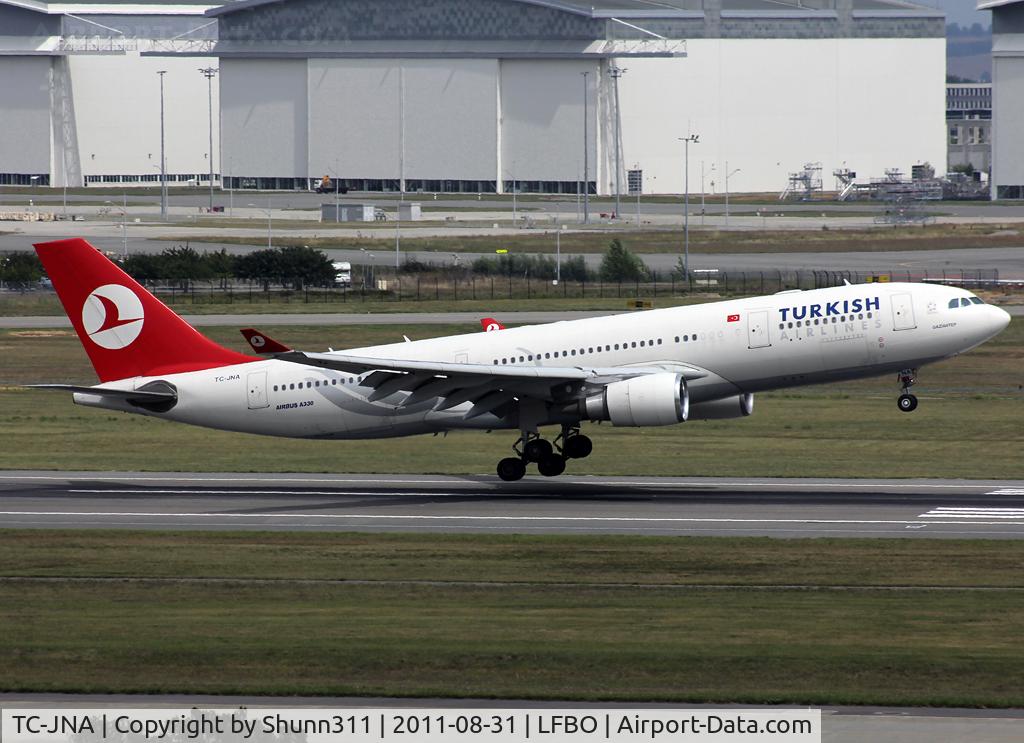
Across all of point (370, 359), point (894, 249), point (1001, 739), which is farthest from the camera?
point (894, 249)

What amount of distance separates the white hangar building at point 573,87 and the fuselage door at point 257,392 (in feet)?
475

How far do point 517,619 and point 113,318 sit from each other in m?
20.1

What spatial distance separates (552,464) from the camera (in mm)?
44812

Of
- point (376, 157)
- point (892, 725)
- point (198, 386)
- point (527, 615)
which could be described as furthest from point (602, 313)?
point (376, 157)

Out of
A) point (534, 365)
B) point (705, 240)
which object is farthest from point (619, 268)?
point (534, 365)

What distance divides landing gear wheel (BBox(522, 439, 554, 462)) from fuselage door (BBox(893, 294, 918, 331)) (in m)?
10.1

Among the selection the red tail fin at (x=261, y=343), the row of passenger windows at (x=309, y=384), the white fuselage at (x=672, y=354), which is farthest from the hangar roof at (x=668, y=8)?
the red tail fin at (x=261, y=343)

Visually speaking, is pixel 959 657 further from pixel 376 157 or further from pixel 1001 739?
pixel 376 157

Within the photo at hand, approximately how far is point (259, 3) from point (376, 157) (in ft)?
75.9

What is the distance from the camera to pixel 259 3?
193 metres

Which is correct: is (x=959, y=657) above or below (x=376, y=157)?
below

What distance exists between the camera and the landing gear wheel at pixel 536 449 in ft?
146

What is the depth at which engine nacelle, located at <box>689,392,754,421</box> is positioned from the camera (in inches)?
1732
